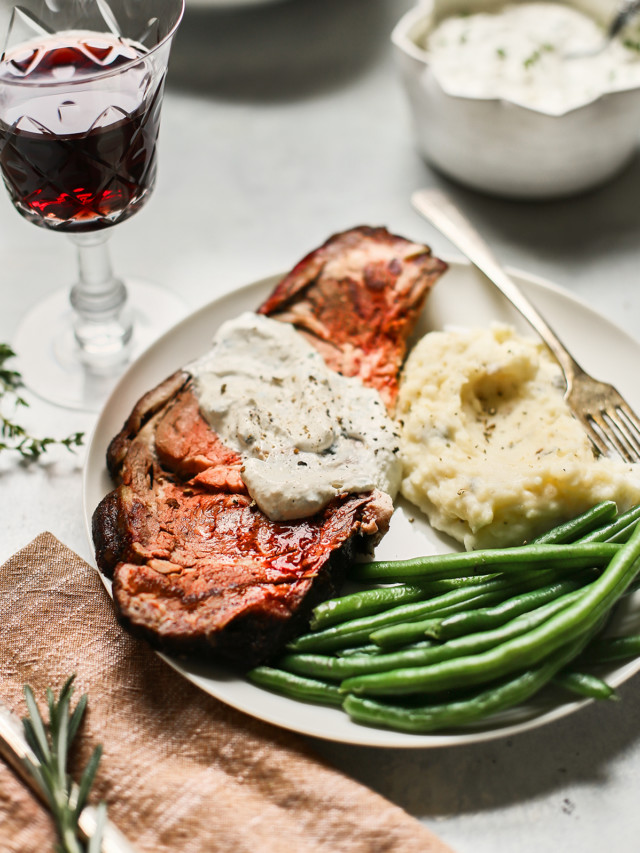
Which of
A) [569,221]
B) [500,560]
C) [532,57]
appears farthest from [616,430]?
[532,57]

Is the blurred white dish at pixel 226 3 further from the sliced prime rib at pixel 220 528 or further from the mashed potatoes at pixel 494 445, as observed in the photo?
the mashed potatoes at pixel 494 445

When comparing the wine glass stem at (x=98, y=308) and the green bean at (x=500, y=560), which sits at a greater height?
the green bean at (x=500, y=560)

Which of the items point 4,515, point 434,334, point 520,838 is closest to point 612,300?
point 434,334

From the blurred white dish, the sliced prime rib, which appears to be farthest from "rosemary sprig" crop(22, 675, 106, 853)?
the blurred white dish

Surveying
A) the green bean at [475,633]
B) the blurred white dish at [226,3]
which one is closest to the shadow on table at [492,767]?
the green bean at [475,633]

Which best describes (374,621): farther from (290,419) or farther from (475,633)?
(290,419)

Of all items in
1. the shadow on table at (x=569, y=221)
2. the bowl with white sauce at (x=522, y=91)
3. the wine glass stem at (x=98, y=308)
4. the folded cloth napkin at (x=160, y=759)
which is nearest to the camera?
the folded cloth napkin at (x=160, y=759)

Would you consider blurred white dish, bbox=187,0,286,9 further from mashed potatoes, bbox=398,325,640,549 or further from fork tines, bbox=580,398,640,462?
fork tines, bbox=580,398,640,462
